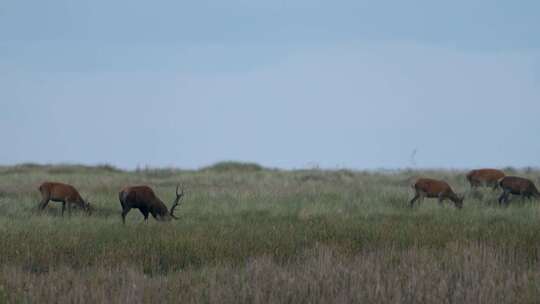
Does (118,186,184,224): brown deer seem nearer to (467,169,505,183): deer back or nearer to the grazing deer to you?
the grazing deer

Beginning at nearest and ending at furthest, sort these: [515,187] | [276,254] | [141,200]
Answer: [276,254], [141,200], [515,187]

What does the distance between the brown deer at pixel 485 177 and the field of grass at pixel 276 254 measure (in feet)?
13.1

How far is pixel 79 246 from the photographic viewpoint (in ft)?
34.6

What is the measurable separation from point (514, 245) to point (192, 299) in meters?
5.49

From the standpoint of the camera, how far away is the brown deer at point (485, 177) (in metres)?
Result: 22.2

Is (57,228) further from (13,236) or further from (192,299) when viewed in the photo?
(192,299)

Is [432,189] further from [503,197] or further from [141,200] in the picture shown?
[141,200]

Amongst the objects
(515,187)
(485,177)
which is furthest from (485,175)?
(515,187)

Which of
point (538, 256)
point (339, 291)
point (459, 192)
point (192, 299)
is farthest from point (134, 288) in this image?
point (459, 192)

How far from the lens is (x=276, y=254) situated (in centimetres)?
1017

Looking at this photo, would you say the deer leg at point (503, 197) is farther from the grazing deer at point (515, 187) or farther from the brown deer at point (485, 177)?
the brown deer at point (485, 177)

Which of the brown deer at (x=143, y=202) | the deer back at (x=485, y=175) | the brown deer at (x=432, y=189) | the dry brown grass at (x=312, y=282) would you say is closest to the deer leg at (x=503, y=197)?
the brown deer at (x=432, y=189)

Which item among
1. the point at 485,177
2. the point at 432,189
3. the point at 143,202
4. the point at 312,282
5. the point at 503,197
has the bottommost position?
the point at 312,282

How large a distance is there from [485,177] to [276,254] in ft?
45.4
